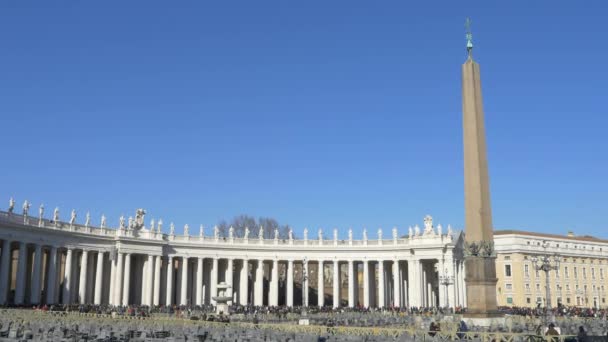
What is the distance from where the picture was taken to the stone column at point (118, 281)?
199 ft

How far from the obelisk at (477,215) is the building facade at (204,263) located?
34466 mm

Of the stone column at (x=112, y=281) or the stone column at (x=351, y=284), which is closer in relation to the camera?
the stone column at (x=112, y=281)

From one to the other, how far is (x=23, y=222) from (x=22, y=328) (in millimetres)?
31603

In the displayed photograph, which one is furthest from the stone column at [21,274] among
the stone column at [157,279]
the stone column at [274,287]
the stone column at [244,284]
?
the stone column at [274,287]

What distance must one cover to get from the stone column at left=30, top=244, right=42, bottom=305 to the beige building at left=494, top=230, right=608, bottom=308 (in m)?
57.4

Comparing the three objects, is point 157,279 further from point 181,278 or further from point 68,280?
point 68,280

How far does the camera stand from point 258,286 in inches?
2832

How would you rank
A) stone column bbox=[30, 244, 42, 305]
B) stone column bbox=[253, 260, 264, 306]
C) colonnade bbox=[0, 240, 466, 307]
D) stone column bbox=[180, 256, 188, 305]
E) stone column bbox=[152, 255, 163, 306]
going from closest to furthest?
stone column bbox=[30, 244, 42, 305] < colonnade bbox=[0, 240, 466, 307] < stone column bbox=[152, 255, 163, 306] < stone column bbox=[180, 256, 188, 305] < stone column bbox=[253, 260, 264, 306]

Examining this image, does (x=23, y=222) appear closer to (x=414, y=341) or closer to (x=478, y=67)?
(x=478, y=67)

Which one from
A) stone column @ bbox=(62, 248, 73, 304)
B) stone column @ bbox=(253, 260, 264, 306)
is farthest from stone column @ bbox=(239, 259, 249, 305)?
stone column @ bbox=(62, 248, 73, 304)

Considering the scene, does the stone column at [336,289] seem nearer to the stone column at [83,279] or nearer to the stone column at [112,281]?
the stone column at [112,281]

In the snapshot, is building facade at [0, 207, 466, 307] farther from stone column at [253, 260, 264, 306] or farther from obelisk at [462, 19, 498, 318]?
obelisk at [462, 19, 498, 318]

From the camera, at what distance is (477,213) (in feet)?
82.2

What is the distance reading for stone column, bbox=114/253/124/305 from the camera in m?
60.7
